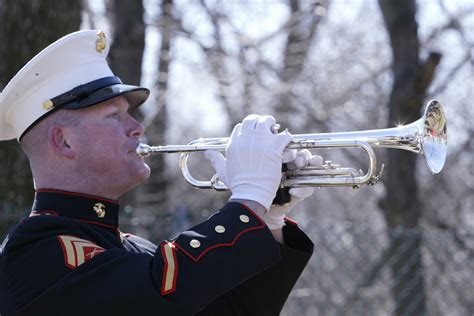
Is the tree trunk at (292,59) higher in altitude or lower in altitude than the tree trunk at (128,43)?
higher

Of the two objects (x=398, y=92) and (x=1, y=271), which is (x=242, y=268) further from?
(x=398, y=92)

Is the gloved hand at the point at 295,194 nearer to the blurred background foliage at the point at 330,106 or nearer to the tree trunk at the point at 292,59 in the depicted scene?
the blurred background foliage at the point at 330,106

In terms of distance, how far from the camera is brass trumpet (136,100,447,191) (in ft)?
9.86

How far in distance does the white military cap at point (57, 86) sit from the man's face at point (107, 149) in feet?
0.17

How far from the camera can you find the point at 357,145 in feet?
9.92

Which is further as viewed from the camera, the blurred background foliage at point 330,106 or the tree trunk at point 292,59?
the tree trunk at point 292,59

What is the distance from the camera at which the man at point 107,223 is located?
2.59 meters

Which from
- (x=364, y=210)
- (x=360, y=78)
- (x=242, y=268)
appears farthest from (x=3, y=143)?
(x=364, y=210)

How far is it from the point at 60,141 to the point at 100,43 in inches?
18.0

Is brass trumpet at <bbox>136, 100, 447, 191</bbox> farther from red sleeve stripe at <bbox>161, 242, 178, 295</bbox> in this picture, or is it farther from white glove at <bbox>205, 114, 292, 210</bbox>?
red sleeve stripe at <bbox>161, 242, 178, 295</bbox>

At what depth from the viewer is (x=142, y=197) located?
34.5 ft

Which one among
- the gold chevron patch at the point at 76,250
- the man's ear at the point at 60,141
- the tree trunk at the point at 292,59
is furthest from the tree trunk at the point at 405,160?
the gold chevron patch at the point at 76,250

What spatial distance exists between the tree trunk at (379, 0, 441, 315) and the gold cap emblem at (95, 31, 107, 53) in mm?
2735

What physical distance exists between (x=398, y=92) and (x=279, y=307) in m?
3.93
